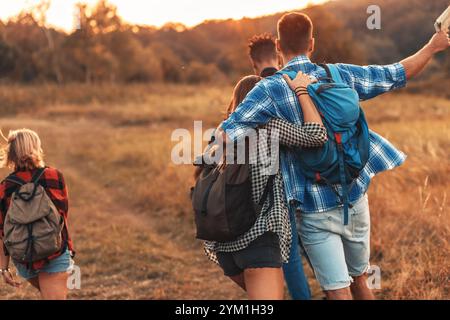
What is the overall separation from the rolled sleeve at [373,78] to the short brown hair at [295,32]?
0.76 feet

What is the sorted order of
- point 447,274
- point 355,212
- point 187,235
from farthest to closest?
point 187,235 → point 447,274 → point 355,212

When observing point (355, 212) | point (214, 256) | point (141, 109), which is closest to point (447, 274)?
point (355, 212)

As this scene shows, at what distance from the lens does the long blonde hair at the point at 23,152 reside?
394 centimetres

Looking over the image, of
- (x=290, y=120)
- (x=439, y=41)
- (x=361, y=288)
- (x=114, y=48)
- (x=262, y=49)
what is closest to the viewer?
(x=290, y=120)

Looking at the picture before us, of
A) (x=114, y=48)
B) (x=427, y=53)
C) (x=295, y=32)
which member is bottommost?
(x=427, y=53)

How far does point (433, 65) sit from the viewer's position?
35.8 metres

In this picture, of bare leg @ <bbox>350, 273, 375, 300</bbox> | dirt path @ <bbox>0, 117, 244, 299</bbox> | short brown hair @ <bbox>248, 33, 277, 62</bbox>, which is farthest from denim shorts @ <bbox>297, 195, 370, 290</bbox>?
dirt path @ <bbox>0, 117, 244, 299</bbox>

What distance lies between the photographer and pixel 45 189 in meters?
3.94

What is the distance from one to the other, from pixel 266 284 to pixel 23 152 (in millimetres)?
1624

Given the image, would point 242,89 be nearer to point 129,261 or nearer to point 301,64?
point 301,64

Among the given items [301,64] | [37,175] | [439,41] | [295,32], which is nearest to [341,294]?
[301,64]

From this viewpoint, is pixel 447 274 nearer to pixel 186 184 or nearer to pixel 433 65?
pixel 186 184
